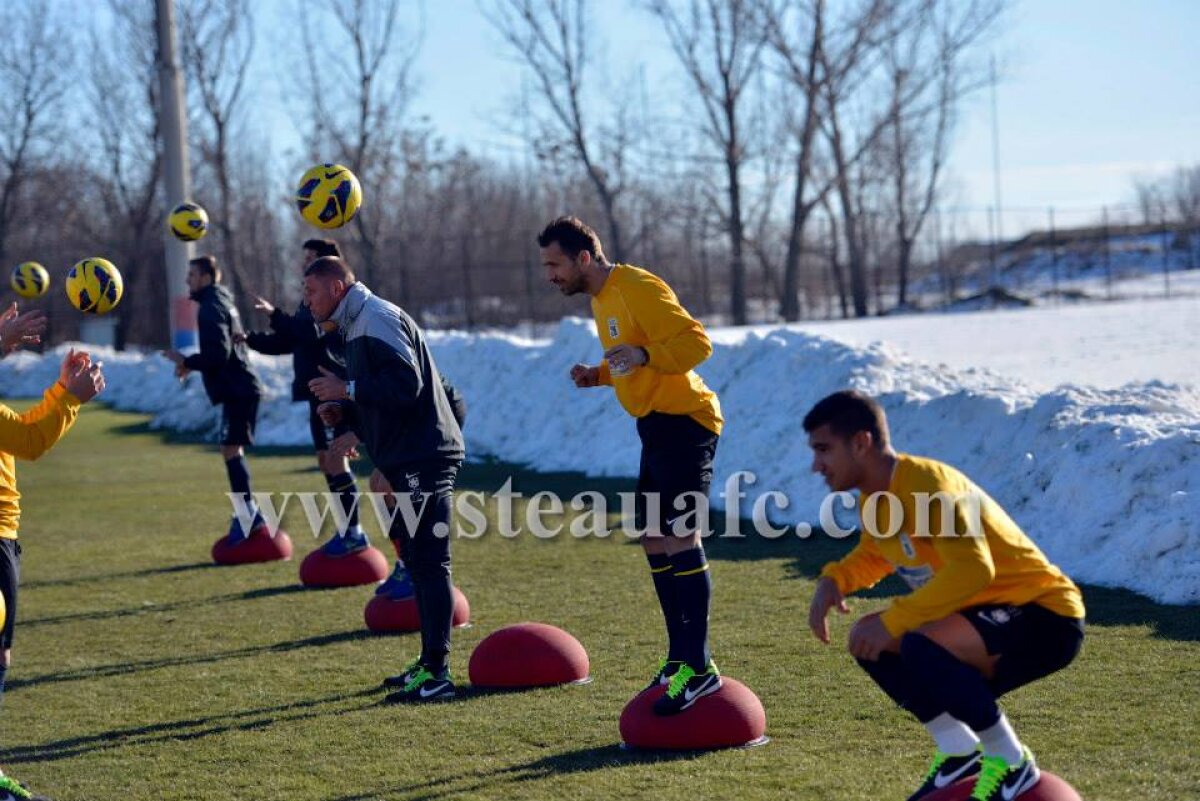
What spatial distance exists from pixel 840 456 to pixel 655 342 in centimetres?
183

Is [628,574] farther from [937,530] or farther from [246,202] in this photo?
[246,202]

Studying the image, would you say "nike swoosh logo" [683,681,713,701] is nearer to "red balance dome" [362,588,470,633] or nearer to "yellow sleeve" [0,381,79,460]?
"yellow sleeve" [0,381,79,460]

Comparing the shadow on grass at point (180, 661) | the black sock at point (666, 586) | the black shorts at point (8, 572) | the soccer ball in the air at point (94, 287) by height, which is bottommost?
the shadow on grass at point (180, 661)

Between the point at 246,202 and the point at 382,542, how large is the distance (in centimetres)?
4443

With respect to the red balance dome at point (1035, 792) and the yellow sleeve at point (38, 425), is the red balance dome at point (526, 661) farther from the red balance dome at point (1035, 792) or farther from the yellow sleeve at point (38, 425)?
the red balance dome at point (1035, 792)

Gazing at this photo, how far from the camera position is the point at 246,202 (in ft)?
181

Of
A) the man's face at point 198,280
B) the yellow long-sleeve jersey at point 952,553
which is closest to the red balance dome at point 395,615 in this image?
the man's face at point 198,280

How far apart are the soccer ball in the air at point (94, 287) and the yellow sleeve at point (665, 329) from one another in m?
5.40

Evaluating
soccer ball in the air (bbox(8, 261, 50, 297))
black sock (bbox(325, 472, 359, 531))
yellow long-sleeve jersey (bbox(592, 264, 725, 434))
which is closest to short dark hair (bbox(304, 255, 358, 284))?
yellow long-sleeve jersey (bbox(592, 264, 725, 434))

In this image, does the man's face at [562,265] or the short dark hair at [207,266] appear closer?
the man's face at [562,265]

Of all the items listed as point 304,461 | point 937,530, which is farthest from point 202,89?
point 937,530

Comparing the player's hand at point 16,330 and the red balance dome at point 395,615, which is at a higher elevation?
the player's hand at point 16,330

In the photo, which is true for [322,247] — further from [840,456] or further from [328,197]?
[840,456]

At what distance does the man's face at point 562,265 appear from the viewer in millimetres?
6559
